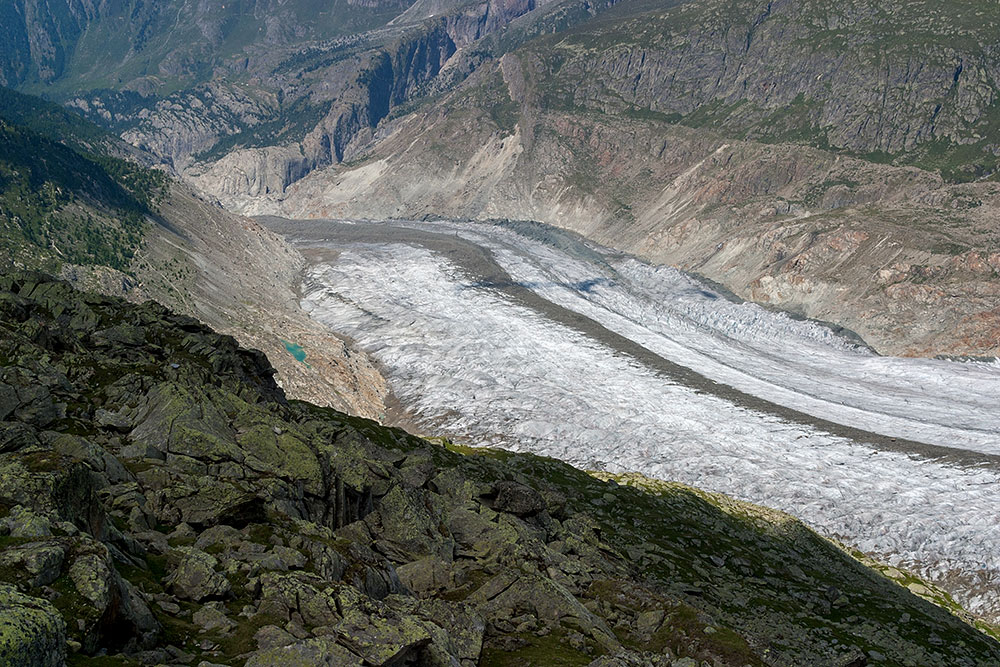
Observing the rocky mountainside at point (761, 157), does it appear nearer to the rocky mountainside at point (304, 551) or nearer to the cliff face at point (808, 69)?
the cliff face at point (808, 69)

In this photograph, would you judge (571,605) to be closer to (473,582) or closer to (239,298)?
(473,582)

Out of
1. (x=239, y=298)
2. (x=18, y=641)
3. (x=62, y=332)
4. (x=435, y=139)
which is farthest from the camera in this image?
(x=435, y=139)

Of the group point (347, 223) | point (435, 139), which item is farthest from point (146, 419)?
point (435, 139)

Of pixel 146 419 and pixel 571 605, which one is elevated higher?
pixel 146 419

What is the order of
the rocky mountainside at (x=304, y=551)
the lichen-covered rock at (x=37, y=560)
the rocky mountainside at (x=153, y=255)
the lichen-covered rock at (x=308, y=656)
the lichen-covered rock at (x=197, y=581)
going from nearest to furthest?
1. the lichen-covered rock at (x=37, y=560)
2. the lichen-covered rock at (x=308, y=656)
3. the rocky mountainside at (x=304, y=551)
4. the lichen-covered rock at (x=197, y=581)
5. the rocky mountainside at (x=153, y=255)

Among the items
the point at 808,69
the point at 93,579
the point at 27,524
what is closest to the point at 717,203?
the point at 808,69

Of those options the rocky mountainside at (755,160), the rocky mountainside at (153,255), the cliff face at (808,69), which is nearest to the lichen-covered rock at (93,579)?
the rocky mountainside at (153,255)

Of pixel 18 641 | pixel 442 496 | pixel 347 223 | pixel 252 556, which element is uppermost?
pixel 18 641

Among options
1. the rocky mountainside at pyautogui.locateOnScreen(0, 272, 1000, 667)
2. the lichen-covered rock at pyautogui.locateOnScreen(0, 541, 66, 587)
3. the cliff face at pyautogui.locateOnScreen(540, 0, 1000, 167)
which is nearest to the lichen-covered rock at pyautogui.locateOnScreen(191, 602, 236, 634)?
the rocky mountainside at pyautogui.locateOnScreen(0, 272, 1000, 667)
